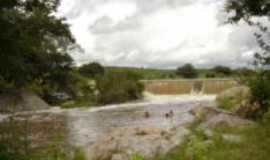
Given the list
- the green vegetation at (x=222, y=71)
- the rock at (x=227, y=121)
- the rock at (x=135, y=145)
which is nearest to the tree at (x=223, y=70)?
the green vegetation at (x=222, y=71)

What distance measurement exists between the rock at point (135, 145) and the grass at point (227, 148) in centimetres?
42

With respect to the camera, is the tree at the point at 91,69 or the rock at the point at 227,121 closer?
the rock at the point at 227,121

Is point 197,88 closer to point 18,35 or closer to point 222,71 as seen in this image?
point 222,71

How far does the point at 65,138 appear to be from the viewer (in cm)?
1556

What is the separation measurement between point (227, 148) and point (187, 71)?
164 ft

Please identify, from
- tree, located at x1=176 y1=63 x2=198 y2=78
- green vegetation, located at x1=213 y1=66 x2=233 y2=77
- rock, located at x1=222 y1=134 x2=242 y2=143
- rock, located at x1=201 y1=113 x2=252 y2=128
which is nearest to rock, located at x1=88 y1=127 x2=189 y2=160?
rock, located at x1=222 y1=134 x2=242 y2=143

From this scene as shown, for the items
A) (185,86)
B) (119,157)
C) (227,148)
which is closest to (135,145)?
(119,157)

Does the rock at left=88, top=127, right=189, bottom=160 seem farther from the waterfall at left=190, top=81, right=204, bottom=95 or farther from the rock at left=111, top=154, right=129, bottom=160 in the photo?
the waterfall at left=190, top=81, right=204, bottom=95

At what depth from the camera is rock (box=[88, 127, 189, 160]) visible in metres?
9.33

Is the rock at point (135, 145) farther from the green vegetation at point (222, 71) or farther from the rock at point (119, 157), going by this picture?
the green vegetation at point (222, 71)

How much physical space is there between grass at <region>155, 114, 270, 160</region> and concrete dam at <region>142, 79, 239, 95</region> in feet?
111

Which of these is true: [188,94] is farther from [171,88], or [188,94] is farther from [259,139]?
[259,139]

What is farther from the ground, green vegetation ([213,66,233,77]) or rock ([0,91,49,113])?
green vegetation ([213,66,233,77])

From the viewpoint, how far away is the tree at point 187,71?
191ft
